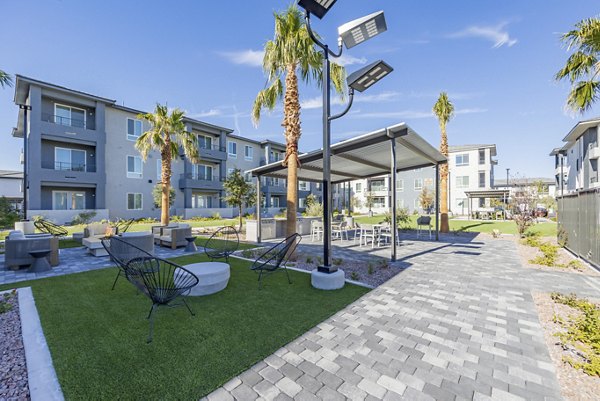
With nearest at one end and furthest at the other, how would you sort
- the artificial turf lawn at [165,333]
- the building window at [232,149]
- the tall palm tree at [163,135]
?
the artificial turf lawn at [165,333]
the tall palm tree at [163,135]
the building window at [232,149]

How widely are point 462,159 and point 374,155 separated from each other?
36.6 m

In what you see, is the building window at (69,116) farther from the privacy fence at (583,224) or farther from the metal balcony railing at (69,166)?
the privacy fence at (583,224)

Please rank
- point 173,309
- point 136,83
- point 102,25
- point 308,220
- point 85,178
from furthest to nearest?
1. point 85,178
2. point 308,220
3. point 136,83
4. point 102,25
5. point 173,309

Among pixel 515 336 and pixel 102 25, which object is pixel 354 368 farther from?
pixel 102 25

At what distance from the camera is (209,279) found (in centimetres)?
494

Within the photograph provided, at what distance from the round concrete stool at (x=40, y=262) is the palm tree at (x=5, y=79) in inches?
174

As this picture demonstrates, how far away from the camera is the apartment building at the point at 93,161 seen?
61.5ft

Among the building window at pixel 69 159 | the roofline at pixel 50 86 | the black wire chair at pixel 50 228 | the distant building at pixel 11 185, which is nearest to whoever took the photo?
the black wire chair at pixel 50 228

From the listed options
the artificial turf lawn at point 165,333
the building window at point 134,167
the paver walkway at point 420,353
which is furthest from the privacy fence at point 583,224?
the building window at point 134,167

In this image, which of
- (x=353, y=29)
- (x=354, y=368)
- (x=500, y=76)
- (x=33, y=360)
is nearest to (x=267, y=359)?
(x=354, y=368)

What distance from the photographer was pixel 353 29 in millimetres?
4625

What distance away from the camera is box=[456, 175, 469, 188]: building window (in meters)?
38.4

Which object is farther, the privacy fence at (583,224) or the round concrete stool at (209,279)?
the privacy fence at (583,224)

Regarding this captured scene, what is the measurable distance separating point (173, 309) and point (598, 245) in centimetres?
1065
